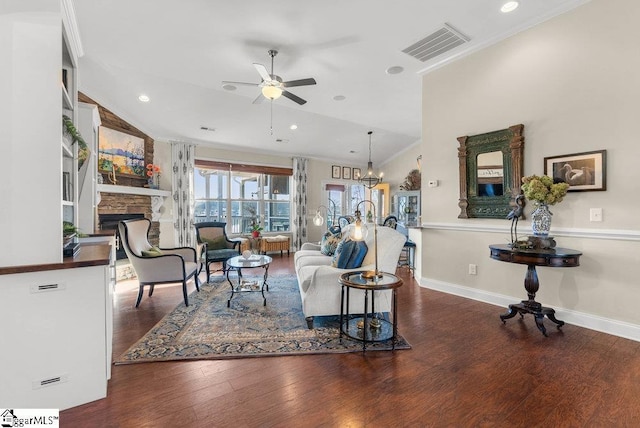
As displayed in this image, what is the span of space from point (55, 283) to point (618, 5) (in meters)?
5.07

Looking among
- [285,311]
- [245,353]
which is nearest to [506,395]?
[245,353]

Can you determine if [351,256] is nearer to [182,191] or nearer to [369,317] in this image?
[369,317]

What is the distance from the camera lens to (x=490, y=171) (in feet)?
12.0

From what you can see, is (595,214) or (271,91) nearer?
(595,214)

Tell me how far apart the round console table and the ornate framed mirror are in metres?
A: 0.76

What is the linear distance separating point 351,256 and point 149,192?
4.90 metres

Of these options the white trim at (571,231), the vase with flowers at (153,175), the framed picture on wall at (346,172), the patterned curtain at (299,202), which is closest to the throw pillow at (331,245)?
the white trim at (571,231)

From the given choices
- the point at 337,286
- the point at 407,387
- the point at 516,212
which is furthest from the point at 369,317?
the point at 516,212

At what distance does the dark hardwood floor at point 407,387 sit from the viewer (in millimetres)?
1659

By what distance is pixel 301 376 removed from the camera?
6.83 ft

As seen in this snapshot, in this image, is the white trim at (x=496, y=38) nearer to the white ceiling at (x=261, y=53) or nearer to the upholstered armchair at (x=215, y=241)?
the white ceiling at (x=261, y=53)

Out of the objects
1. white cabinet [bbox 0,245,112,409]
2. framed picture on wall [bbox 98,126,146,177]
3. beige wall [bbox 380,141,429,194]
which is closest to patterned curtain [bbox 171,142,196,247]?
framed picture on wall [bbox 98,126,146,177]

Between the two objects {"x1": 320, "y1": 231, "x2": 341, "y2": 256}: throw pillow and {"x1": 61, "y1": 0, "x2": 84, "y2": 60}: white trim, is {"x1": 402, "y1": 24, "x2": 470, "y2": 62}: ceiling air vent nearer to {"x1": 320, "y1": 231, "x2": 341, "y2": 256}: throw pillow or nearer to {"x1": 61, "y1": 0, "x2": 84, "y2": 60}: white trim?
{"x1": 320, "y1": 231, "x2": 341, "y2": 256}: throw pillow

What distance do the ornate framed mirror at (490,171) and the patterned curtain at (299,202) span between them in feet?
16.5
